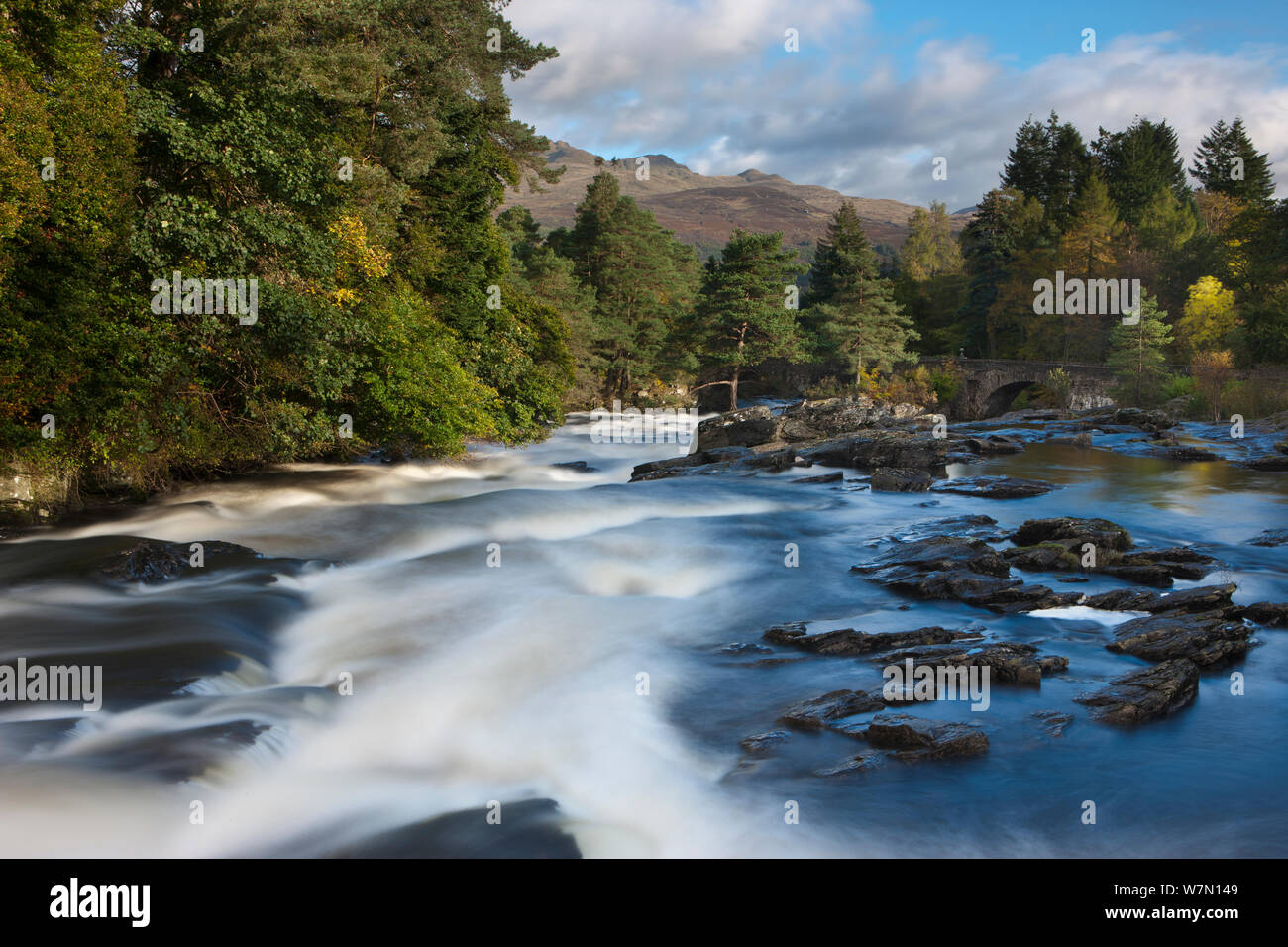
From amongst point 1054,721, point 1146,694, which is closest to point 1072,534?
point 1146,694

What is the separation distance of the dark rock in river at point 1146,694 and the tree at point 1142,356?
4794 centimetres

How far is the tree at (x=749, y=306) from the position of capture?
165ft

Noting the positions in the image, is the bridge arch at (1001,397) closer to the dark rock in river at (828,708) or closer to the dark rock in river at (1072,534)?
the dark rock in river at (1072,534)

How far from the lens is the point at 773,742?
9.52 meters

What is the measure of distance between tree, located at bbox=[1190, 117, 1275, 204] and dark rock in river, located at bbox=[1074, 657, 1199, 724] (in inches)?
2617

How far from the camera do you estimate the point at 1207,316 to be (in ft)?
191

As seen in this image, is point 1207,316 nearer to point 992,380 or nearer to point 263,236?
point 992,380

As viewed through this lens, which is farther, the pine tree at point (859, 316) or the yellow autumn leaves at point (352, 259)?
the pine tree at point (859, 316)

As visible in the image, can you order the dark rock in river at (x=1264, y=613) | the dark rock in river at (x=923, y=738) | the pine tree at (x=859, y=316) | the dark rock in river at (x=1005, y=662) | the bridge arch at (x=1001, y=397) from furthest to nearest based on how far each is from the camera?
1. the bridge arch at (x=1001, y=397)
2. the pine tree at (x=859, y=316)
3. the dark rock in river at (x=1264, y=613)
4. the dark rock in river at (x=1005, y=662)
5. the dark rock in river at (x=923, y=738)

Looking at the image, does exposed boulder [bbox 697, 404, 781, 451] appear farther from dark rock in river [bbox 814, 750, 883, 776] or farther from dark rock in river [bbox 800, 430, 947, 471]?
dark rock in river [bbox 814, 750, 883, 776]

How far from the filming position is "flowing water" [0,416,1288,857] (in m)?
7.73

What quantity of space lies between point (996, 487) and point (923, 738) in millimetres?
20131

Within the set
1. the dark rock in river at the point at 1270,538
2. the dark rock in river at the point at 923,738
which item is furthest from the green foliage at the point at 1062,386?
the dark rock in river at the point at 923,738
